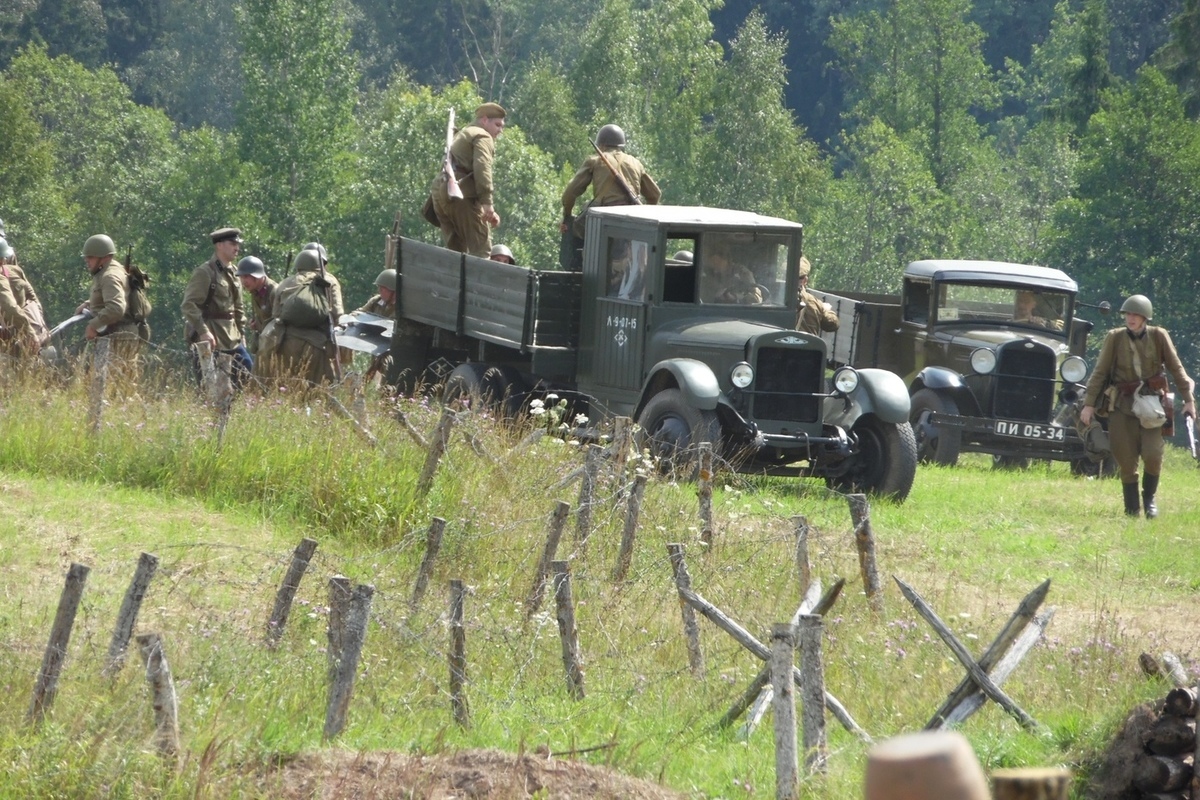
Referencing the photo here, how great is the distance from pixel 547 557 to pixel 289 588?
156 cm

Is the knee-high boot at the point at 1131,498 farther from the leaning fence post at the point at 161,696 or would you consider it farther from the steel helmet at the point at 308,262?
the leaning fence post at the point at 161,696

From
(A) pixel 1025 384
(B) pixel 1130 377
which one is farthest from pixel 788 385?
(A) pixel 1025 384

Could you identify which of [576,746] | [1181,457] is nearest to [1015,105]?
[1181,457]

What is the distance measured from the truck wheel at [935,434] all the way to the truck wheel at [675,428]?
13.4 ft

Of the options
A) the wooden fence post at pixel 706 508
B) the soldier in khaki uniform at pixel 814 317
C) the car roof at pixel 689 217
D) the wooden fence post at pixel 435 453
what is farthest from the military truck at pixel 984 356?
the wooden fence post at pixel 435 453

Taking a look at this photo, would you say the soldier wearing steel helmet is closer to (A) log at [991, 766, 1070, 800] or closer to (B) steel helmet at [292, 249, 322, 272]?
(B) steel helmet at [292, 249, 322, 272]

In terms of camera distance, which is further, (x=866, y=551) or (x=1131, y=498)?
(x=1131, y=498)

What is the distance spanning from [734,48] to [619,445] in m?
40.9

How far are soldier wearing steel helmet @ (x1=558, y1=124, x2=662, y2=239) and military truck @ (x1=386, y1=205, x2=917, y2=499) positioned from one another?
0.74 m

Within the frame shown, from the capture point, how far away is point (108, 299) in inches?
532

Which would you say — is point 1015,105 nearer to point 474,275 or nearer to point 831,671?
point 474,275

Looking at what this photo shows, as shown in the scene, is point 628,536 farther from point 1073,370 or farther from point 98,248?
point 1073,370

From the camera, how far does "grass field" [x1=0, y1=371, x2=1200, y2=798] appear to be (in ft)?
19.4

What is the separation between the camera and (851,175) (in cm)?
5538
